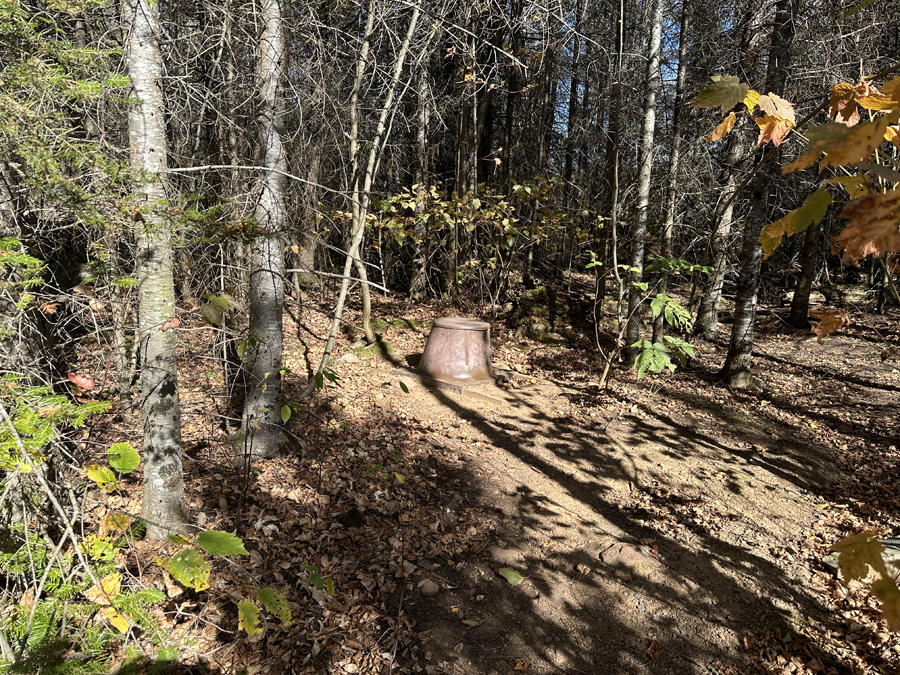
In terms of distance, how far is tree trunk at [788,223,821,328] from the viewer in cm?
1051

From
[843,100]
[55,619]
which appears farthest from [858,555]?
[55,619]

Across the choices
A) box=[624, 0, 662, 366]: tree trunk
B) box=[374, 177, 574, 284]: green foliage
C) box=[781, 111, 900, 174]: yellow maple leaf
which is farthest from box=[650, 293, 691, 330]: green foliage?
box=[781, 111, 900, 174]: yellow maple leaf

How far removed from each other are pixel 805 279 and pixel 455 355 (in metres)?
8.37

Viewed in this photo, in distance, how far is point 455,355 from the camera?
7.35m

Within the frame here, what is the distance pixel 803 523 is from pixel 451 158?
1115cm

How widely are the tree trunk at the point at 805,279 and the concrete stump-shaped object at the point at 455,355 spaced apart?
292 inches

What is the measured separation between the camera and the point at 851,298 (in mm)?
13805

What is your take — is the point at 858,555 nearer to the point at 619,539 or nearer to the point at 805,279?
the point at 619,539

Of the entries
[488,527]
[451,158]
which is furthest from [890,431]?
[451,158]

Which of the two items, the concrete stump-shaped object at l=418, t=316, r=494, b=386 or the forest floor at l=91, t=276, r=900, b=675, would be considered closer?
the forest floor at l=91, t=276, r=900, b=675

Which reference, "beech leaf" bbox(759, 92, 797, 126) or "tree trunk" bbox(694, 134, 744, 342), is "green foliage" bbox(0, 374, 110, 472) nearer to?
"beech leaf" bbox(759, 92, 797, 126)

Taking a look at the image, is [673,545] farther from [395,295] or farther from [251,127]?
[395,295]

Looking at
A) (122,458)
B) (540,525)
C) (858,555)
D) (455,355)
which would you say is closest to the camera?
(858,555)

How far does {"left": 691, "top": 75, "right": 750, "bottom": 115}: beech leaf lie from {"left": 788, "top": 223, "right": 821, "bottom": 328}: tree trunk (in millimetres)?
10876
